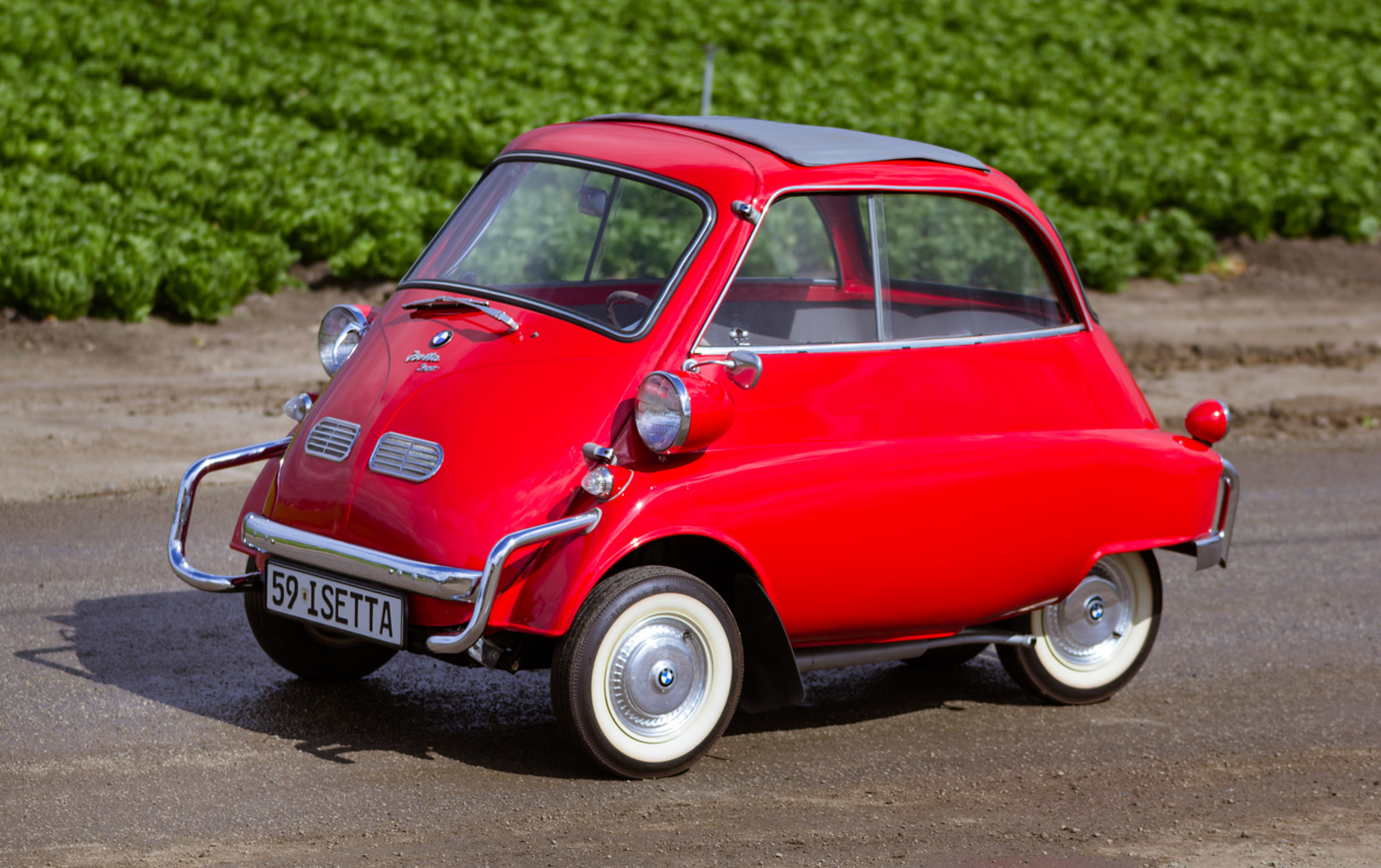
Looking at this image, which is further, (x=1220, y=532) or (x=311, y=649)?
(x=1220, y=532)

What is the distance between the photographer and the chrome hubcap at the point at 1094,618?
6.07 metres

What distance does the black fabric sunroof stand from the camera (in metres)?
5.41

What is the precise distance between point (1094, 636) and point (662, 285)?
2190mm

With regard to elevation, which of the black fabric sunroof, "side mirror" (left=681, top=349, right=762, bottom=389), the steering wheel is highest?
the black fabric sunroof

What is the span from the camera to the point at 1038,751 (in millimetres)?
5590

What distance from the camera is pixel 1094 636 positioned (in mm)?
6148

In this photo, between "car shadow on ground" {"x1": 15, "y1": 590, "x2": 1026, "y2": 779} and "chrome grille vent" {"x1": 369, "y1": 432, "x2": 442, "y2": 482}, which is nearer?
"chrome grille vent" {"x1": 369, "y1": 432, "x2": 442, "y2": 482}

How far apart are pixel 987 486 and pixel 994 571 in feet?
1.00

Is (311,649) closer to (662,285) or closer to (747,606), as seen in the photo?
(747,606)

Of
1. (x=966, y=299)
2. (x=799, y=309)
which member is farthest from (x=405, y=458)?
(x=966, y=299)

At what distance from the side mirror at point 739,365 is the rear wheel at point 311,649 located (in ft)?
4.84

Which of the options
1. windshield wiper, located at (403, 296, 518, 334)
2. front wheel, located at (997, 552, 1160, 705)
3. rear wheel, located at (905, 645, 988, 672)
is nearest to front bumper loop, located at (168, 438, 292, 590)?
windshield wiper, located at (403, 296, 518, 334)

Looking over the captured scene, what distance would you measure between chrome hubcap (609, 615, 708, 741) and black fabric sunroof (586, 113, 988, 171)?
5.15 feet

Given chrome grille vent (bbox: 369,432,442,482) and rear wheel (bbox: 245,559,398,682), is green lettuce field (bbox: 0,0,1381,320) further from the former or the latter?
chrome grille vent (bbox: 369,432,442,482)
